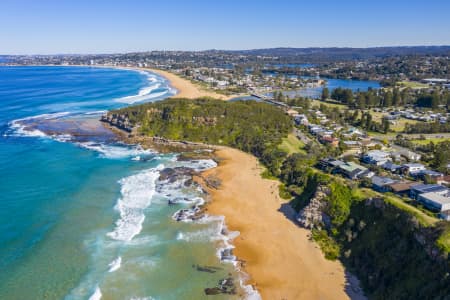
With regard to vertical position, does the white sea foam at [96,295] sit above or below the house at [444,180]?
below

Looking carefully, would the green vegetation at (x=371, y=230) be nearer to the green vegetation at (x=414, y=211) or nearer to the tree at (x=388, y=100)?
the green vegetation at (x=414, y=211)

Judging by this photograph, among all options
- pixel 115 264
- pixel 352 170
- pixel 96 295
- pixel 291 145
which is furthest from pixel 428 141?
pixel 96 295

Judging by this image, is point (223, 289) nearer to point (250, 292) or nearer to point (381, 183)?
point (250, 292)

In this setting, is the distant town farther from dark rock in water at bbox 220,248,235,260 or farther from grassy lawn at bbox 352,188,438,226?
dark rock in water at bbox 220,248,235,260

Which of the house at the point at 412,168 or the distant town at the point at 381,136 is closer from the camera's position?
the distant town at the point at 381,136

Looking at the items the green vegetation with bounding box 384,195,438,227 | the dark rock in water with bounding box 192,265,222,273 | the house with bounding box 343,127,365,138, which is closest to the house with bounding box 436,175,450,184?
the green vegetation with bounding box 384,195,438,227

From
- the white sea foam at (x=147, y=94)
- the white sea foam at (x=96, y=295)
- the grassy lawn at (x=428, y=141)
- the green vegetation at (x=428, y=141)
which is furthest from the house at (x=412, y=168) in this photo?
the white sea foam at (x=147, y=94)

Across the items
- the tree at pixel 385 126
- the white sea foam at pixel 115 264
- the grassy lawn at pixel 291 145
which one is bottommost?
the white sea foam at pixel 115 264
